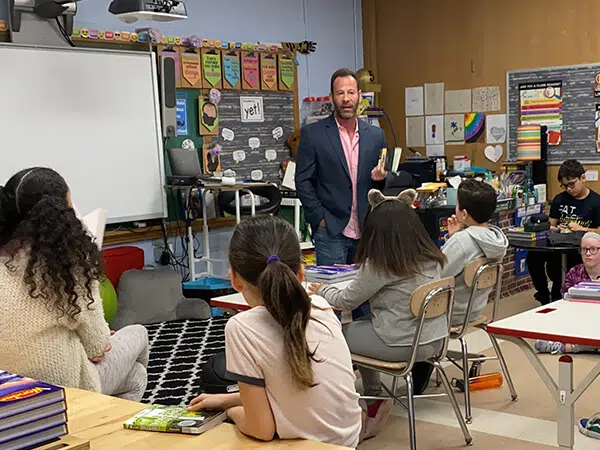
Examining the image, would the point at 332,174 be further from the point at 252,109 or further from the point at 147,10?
the point at 252,109

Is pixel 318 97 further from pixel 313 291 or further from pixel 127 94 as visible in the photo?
pixel 313 291

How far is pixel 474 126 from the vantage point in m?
7.81

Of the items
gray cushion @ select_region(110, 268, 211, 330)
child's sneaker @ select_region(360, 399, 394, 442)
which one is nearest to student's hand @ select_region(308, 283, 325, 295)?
child's sneaker @ select_region(360, 399, 394, 442)

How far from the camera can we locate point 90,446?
1.70 metres

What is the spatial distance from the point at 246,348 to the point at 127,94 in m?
4.71

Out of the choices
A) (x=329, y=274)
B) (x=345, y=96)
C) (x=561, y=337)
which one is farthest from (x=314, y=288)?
(x=345, y=96)

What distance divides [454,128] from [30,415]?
6896mm

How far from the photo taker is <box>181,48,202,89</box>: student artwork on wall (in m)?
6.66

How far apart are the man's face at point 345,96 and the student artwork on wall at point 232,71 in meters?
2.89

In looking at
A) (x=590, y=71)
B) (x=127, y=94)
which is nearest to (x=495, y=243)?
(x=127, y=94)

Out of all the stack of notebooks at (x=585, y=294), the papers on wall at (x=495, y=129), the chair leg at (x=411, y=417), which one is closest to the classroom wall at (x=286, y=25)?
the papers on wall at (x=495, y=129)

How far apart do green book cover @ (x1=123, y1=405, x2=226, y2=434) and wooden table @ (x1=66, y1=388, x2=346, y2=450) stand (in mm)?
13

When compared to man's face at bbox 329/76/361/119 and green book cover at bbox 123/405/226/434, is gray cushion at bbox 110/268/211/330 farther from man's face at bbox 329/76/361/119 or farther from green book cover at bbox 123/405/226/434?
green book cover at bbox 123/405/226/434

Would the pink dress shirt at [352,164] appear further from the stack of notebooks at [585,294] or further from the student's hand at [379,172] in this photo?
the stack of notebooks at [585,294]
